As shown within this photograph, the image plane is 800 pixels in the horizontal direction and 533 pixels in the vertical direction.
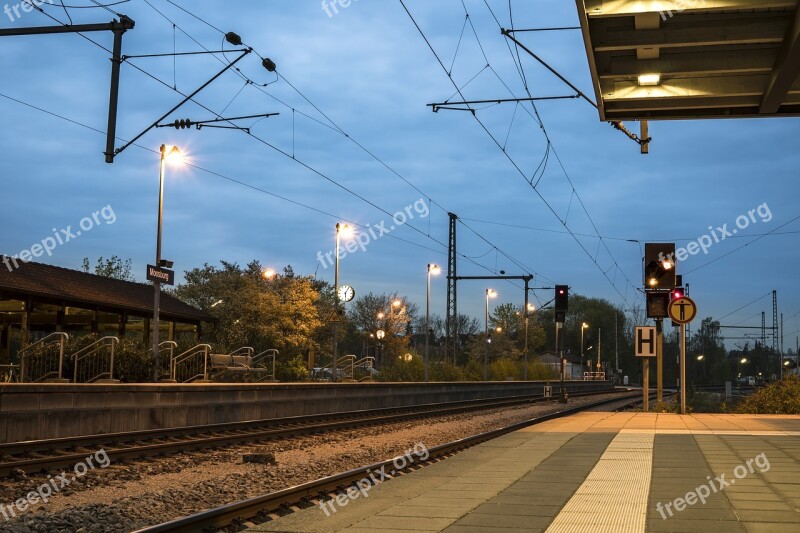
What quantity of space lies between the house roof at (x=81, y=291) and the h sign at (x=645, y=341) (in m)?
18.5

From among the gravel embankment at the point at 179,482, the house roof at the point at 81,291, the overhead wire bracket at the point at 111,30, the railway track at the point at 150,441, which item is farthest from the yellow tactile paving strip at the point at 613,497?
the house roof at the point at 81,291

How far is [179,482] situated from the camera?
485 inches

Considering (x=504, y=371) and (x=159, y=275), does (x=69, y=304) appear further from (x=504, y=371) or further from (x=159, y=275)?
(x=504, y=371)

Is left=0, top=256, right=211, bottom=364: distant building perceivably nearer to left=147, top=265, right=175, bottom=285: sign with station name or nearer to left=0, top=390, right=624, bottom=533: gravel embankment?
left=147, top=265, right=175, bottom=285: sign with station name

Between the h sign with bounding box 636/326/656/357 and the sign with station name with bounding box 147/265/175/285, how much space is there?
42.2 feet

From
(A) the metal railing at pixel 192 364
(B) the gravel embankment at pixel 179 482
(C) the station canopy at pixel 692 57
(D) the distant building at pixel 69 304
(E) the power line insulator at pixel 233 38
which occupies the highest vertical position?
(E) the power line insulator at pixel 233 38

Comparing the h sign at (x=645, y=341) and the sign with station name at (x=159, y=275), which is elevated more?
the sign with station name at (x=159, y=275)

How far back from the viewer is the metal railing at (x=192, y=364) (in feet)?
95.6

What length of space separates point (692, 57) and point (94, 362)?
1972 centimetres

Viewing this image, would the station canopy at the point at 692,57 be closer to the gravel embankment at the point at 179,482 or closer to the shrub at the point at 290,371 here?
the gravel embankment at the point at 179,482

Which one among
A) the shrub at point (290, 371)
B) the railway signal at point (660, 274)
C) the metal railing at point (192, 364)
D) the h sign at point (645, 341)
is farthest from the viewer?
the shrub at point (290, 371)

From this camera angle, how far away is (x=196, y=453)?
619 inches

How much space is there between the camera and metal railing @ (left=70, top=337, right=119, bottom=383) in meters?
24.1

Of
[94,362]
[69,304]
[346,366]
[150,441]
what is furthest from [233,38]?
[346,366]
